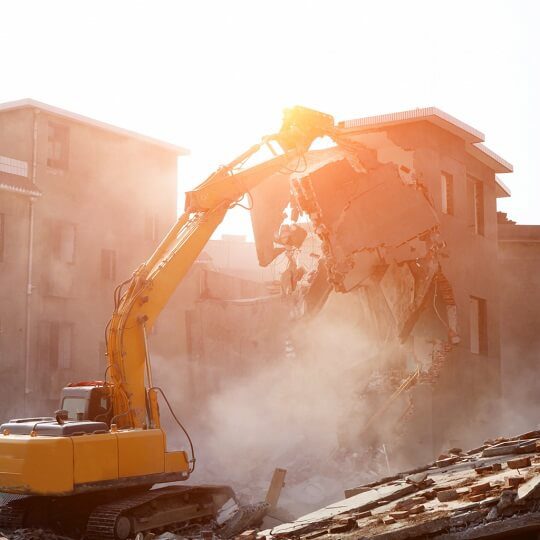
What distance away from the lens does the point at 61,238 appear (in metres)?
26.8

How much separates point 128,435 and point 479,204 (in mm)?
12884

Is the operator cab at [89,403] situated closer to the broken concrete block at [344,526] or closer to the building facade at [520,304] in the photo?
the broken concrete block at [344,526]

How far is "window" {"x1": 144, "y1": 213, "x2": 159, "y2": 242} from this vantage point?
97.9 ft

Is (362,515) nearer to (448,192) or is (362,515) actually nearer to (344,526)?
(344,526)

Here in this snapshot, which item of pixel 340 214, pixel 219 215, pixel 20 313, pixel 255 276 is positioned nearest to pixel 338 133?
pixel 340 214

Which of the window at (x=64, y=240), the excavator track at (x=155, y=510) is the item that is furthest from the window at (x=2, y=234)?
the excavator track at (x=155, y=510)

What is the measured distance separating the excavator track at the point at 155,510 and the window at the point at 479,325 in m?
9.54

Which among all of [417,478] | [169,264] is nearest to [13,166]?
[169,264]

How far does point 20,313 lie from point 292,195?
41.3 feet

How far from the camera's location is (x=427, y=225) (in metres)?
14.7

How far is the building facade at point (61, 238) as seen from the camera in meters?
25.1

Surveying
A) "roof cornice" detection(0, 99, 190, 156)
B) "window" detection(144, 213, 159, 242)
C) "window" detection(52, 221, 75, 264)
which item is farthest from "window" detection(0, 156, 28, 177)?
"window" detection(144, 213, 159, 242)

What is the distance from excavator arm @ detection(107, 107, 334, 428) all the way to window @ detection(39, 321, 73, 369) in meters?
13.0

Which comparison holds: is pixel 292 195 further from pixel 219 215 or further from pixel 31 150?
pixel 31 150
